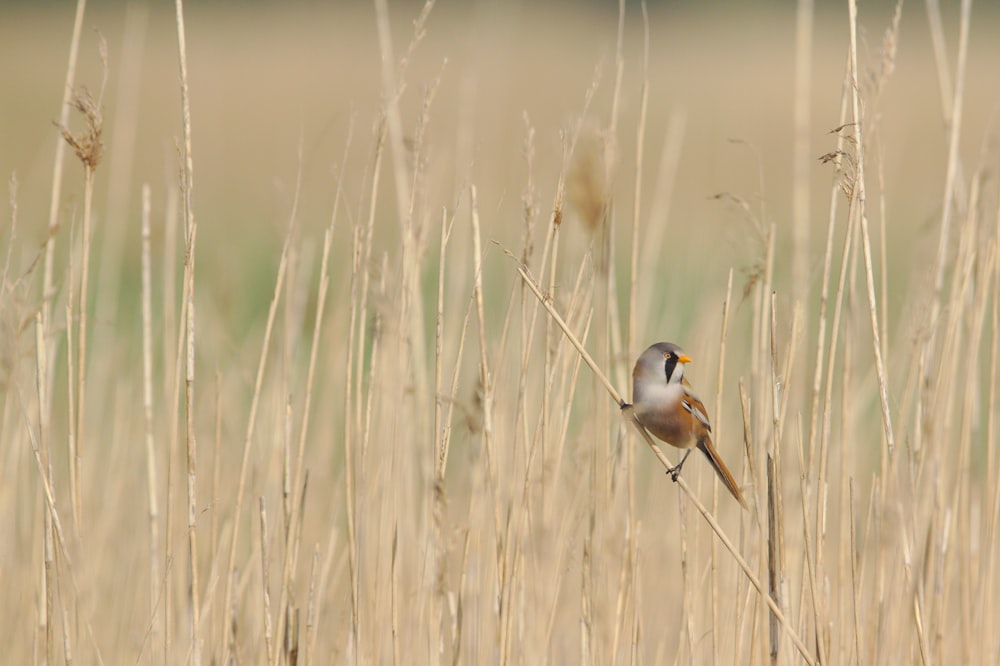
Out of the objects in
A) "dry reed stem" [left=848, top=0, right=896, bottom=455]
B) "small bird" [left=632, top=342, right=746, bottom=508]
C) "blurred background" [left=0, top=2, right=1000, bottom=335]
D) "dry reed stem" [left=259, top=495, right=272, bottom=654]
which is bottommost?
"dry reed stem" [left=259, top=495, right=272, bottom=654]

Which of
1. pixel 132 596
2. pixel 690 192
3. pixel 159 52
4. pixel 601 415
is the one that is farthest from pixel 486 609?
pixel 159 52

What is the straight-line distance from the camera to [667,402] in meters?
2.34

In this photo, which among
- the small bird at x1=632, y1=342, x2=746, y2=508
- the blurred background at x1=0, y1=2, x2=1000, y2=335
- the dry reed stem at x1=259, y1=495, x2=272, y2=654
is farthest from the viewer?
the blurred background at x1=0, y1=2, x2=1000, y2=335

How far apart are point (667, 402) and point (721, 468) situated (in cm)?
18

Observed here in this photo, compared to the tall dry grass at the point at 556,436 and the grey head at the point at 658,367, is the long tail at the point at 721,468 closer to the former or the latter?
the tall dry grass at the point at 556,436

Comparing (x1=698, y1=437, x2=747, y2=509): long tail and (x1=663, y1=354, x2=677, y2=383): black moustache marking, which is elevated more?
(x1=663, y1=354, x2=677, y2=383): black moustache marking

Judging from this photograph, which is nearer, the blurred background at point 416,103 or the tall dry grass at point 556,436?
the tall dry grass at point 556,436

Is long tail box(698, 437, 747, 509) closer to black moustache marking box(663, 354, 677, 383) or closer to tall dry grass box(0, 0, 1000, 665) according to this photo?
tall dry grass box(0, 0, 1000, 665)

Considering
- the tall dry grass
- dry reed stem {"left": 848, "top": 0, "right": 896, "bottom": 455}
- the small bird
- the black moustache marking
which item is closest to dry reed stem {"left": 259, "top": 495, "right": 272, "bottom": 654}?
the tall dry grass

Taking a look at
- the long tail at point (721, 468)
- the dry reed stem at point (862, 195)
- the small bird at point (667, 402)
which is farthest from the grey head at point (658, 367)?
the dry reed stem at point (862, 195)

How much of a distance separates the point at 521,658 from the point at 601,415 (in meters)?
0.50

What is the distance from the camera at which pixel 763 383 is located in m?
1.70

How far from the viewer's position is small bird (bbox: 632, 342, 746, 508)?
2.32 meters

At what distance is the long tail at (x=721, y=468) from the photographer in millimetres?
2130
